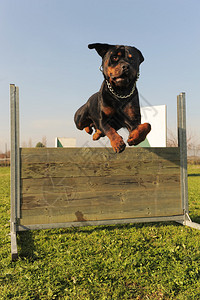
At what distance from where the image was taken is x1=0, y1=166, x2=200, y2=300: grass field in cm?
199

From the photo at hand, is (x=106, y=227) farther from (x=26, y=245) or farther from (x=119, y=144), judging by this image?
(x=119, y=144)

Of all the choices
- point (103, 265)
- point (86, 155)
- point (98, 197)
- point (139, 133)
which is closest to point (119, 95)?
point (139, 133)

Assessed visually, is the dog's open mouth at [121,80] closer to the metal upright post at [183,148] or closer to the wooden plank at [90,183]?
the wooden plank at [90,183]

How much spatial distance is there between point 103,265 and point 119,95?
5.24 feet

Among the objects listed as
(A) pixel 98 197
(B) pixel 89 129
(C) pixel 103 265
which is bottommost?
(C) pixel 103 265

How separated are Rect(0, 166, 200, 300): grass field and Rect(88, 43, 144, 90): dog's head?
1.63 meters

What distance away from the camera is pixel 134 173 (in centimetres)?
361

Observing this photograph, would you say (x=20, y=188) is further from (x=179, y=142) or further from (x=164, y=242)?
(x=179, y=142)

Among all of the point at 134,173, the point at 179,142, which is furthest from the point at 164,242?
the point at 179,142

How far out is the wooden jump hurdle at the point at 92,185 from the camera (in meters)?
3.29

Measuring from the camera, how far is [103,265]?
2428mm

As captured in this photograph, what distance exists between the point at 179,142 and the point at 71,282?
2.58 metres

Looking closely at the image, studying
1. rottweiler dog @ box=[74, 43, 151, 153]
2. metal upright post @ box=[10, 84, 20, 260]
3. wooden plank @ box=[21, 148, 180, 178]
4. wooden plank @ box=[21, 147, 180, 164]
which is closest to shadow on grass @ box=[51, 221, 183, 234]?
metal upright post @ box=[10, 84, 20, 260]

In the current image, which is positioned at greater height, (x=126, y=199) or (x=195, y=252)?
(x=126, y=199)
